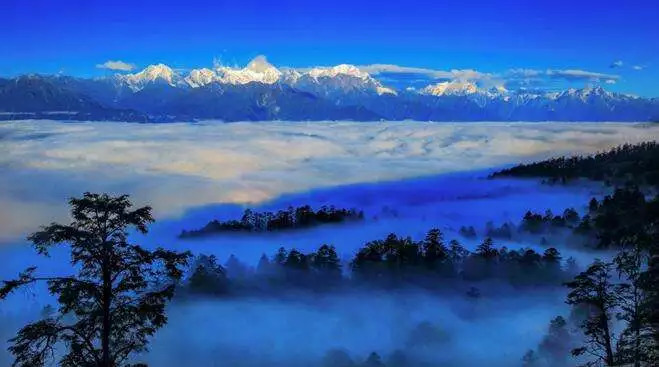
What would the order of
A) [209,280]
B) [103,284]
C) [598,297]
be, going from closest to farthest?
[103,284] → [598,297] → [209,280]

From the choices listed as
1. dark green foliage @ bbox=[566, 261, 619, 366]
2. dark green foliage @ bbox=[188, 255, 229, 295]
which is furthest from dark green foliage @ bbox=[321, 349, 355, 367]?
dark green foliage @ bbox=[566, 261, 619, 366]

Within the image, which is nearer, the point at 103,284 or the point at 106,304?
the point at 106,304

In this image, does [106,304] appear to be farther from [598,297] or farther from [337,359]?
[337,359]

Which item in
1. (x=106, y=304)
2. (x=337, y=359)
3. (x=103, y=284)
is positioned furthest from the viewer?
(x=337, y=359)

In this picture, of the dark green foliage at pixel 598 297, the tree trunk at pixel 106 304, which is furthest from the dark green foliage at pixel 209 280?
the tree trunk at pixel 106 304

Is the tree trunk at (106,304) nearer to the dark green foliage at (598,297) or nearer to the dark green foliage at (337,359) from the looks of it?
the dark green foliage at (598,297)

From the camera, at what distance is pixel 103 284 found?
23469 millimetres

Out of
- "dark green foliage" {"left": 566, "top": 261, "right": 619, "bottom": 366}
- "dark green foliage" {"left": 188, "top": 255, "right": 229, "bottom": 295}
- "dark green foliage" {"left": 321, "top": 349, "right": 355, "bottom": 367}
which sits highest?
"dark green foliage" {"left": 566, "top": 261, "right": 619, "bottom": 366}

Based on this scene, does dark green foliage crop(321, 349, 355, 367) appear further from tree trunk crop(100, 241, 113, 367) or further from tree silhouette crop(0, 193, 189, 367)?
tree trunk crop(100, 241, 113, 367)

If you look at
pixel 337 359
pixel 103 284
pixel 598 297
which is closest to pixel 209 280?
pixel 337 359

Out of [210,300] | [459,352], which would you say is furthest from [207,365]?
[459,352]

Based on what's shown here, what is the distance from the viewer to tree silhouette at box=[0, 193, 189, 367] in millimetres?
22484

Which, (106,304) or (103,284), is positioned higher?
(103,284)

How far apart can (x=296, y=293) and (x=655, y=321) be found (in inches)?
6215
